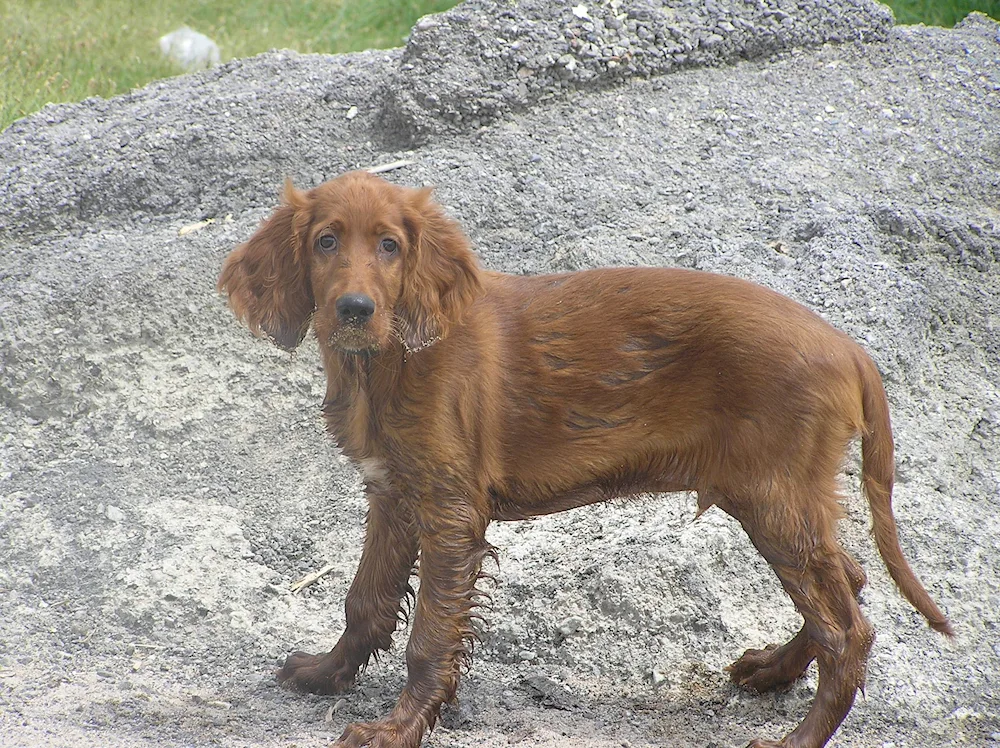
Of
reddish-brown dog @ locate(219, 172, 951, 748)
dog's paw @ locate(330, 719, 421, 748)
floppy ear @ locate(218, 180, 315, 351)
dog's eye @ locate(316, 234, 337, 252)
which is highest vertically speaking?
dog's eye @ locate(316, 234, 337, 252)

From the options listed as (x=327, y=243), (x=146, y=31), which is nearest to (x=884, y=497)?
(x=327, y=243)

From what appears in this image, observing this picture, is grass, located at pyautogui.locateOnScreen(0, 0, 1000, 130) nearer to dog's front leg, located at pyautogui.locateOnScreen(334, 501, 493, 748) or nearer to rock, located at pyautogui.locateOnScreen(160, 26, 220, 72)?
rock, located at pyautogui.locateOnScreen(160, 26, 220, 72)

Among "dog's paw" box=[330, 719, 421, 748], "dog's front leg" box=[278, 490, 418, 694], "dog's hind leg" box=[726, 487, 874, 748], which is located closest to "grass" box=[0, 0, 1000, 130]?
"dog's front leg" box=[278, 490, 418, 694]

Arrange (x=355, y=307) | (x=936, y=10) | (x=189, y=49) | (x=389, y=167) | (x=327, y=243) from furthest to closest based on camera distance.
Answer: (x=189, y=49) < (x=936, y=10) < (x=389, y=167) < (x=327, y=243) < (x=355, y=307)

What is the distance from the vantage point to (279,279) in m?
3.52

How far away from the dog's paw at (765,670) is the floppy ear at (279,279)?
2.02m

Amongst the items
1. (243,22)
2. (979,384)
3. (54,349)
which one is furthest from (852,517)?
(243,22)

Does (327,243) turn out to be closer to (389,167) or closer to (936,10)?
(389,167)

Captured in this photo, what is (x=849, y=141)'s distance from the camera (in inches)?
272

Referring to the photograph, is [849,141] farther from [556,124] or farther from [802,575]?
[802,575]

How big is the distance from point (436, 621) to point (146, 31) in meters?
9.56

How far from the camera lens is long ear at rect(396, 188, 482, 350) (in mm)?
3424

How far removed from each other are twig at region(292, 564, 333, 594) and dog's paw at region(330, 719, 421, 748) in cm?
115

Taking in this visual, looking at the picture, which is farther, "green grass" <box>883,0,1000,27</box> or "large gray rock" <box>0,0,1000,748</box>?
"green grass" <box>883,0,1000,27</box>
